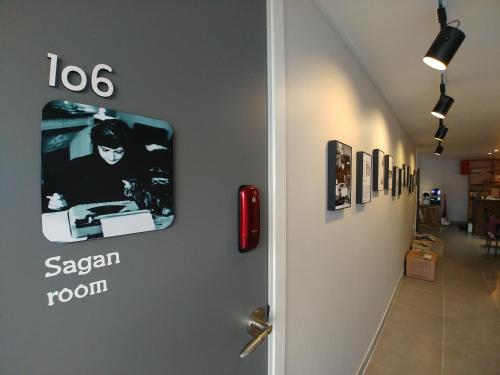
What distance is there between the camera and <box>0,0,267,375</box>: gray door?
394mm

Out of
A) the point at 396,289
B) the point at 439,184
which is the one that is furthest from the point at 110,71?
the point at 439,184

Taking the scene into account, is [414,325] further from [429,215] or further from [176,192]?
[429,215]

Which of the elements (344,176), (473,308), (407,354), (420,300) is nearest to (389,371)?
(407,354)

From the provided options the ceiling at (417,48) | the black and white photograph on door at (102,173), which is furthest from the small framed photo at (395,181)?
the black and white photograph on door at (102,173)

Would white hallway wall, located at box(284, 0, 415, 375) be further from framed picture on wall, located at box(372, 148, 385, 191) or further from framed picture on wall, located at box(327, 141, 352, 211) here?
framed picture on wall, located at box(372, 148, 385, 191)

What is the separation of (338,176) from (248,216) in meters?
0.84

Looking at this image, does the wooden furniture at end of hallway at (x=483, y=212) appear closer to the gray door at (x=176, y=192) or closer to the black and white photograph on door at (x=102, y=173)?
the gray door at (x=176, y=192)

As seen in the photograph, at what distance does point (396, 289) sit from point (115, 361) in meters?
4.01

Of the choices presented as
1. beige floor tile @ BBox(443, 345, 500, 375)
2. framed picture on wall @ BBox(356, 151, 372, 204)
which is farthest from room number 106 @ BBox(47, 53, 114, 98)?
beige floor tile @ BBox(443, 345, 500, 375)

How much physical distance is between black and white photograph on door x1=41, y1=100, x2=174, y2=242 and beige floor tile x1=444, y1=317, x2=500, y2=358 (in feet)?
10.8

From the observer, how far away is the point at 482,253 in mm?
5527

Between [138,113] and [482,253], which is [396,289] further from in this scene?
[138,113]

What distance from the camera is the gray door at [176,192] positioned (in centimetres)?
39

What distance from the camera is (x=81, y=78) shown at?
17.8 inches
